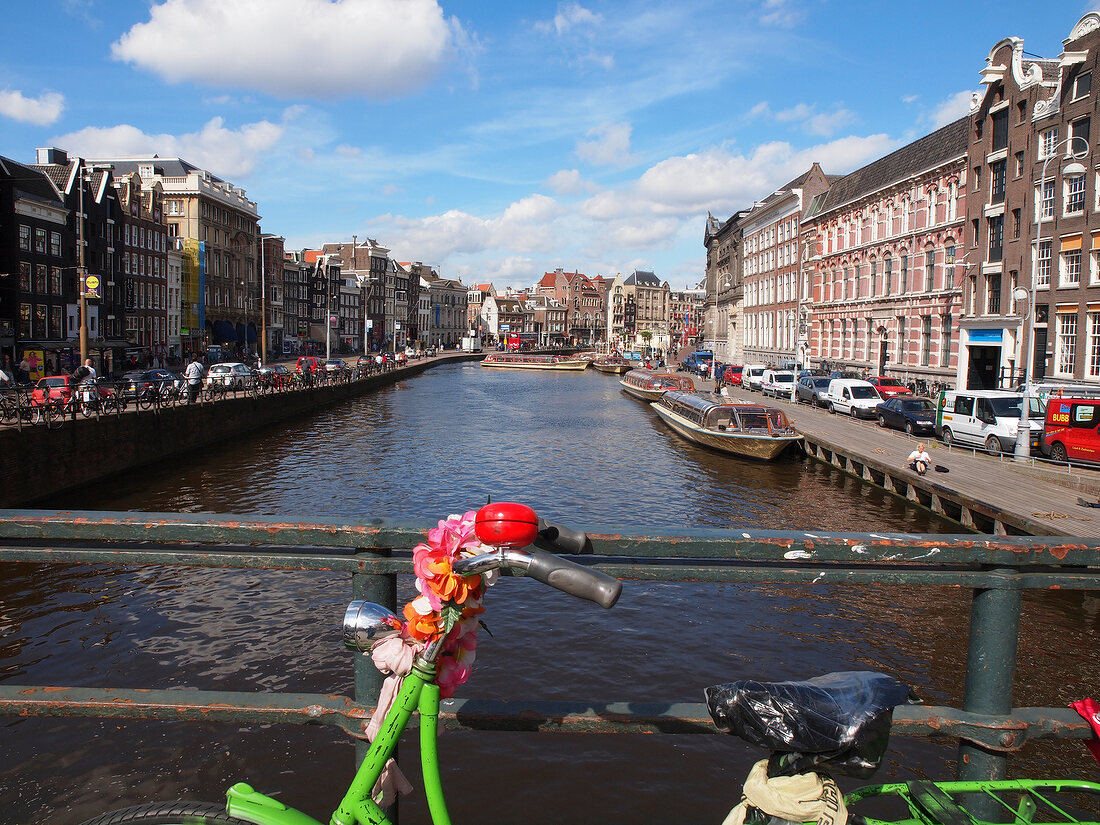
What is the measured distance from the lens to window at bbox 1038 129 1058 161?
1384 inches

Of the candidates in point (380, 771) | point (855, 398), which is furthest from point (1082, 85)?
point (380, 771)

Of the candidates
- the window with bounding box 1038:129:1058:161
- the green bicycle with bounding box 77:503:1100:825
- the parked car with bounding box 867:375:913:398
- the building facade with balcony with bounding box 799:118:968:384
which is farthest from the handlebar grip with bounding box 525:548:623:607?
the building facade with balcony with bounding box 799:118:968:384

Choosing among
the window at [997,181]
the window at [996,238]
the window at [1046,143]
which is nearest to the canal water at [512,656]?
the window at [1046,143]

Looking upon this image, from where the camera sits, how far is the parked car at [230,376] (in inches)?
1655

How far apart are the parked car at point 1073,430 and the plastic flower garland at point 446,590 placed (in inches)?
966

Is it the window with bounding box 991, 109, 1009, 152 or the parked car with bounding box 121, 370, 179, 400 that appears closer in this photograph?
the parked car with bounding box 121, 370, 179, 400

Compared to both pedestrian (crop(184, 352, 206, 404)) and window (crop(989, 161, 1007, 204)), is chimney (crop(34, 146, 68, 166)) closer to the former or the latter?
pedestrian (crop(184, 352, 206, 404))

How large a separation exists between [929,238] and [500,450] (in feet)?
97.7

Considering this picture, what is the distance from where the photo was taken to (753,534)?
2676 millimetres

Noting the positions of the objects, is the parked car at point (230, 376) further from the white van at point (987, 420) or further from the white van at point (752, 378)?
the white van at point (752, 378)

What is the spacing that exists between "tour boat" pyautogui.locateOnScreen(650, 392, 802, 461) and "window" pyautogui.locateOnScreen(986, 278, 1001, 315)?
14651mm

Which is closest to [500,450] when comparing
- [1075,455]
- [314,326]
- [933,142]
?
[1075,455]

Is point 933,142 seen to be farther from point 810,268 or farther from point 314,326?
point 314,326

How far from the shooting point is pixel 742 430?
32438 mm
